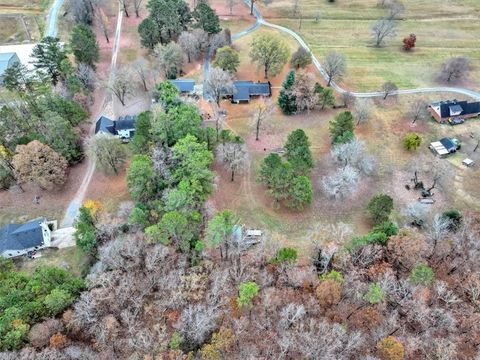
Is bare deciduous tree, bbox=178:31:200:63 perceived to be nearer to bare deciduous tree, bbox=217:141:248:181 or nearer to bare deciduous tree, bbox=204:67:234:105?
bare deciduous tree, bbox=204:67:234:105

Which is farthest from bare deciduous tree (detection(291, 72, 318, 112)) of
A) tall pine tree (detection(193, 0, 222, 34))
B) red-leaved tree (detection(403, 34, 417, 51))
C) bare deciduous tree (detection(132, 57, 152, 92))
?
red-leaved tree (detection(403, 34, 417, 51))

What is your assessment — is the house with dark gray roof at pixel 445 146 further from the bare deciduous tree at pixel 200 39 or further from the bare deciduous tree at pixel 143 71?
the bare deciduous tree at pixel 143 71

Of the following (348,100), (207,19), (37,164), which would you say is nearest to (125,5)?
(207,19)

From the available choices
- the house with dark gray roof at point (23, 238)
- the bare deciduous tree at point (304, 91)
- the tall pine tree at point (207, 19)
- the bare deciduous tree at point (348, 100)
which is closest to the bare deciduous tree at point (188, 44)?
the tall pine tree at point (207, 19)

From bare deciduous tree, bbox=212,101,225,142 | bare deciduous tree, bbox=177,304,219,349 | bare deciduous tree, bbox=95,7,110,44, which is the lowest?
bare deciduous tree, bbox=177,304,219,349

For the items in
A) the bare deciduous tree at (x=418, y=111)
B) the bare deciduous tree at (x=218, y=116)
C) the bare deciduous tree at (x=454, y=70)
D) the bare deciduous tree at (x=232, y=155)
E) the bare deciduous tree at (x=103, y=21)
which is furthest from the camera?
the bare deciduous tree at (x=103, y=21)

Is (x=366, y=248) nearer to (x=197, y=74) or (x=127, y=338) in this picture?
(x=127, y=338)

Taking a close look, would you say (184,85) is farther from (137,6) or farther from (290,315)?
(290,315)
